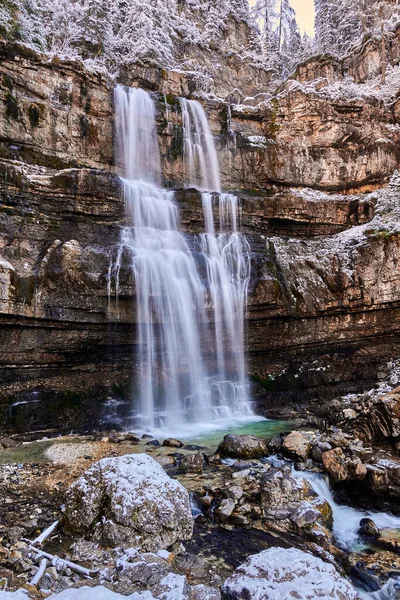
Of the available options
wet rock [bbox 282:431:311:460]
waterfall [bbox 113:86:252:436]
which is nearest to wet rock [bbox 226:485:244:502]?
wet rock [bbox 282:431:311:460]

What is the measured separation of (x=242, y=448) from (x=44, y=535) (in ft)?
15.8

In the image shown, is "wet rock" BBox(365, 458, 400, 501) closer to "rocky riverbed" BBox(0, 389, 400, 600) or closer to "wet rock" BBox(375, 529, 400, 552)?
"rocky riverbed" BBox(0, 389, 400, 600)

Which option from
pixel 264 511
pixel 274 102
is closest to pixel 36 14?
pixel 274 102

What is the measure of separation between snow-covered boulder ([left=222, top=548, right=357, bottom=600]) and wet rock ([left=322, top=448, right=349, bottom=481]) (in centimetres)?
399

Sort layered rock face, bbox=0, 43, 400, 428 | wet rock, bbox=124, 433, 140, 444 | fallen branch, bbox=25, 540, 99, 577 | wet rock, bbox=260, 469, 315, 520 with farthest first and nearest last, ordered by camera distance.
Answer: layered rock face, bbox=0, 43, 400, 428, wet rock, bbox=124, 433, 140, 444, wet rock, bbox=260, 469, 315, 520, fallen branch, bbox=25, 540, 99, 577

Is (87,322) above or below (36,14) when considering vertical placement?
below

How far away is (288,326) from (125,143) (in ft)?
38.3

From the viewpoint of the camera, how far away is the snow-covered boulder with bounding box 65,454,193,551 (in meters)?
4.77

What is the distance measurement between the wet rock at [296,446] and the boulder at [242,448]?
511mm

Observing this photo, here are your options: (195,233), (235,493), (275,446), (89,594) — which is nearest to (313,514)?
(235,493)

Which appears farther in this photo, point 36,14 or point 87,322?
point 36,14

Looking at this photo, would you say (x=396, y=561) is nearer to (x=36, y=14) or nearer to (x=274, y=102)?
(x=274, y=102)

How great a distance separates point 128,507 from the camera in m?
4.87

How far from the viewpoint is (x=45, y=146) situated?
1586 cm
